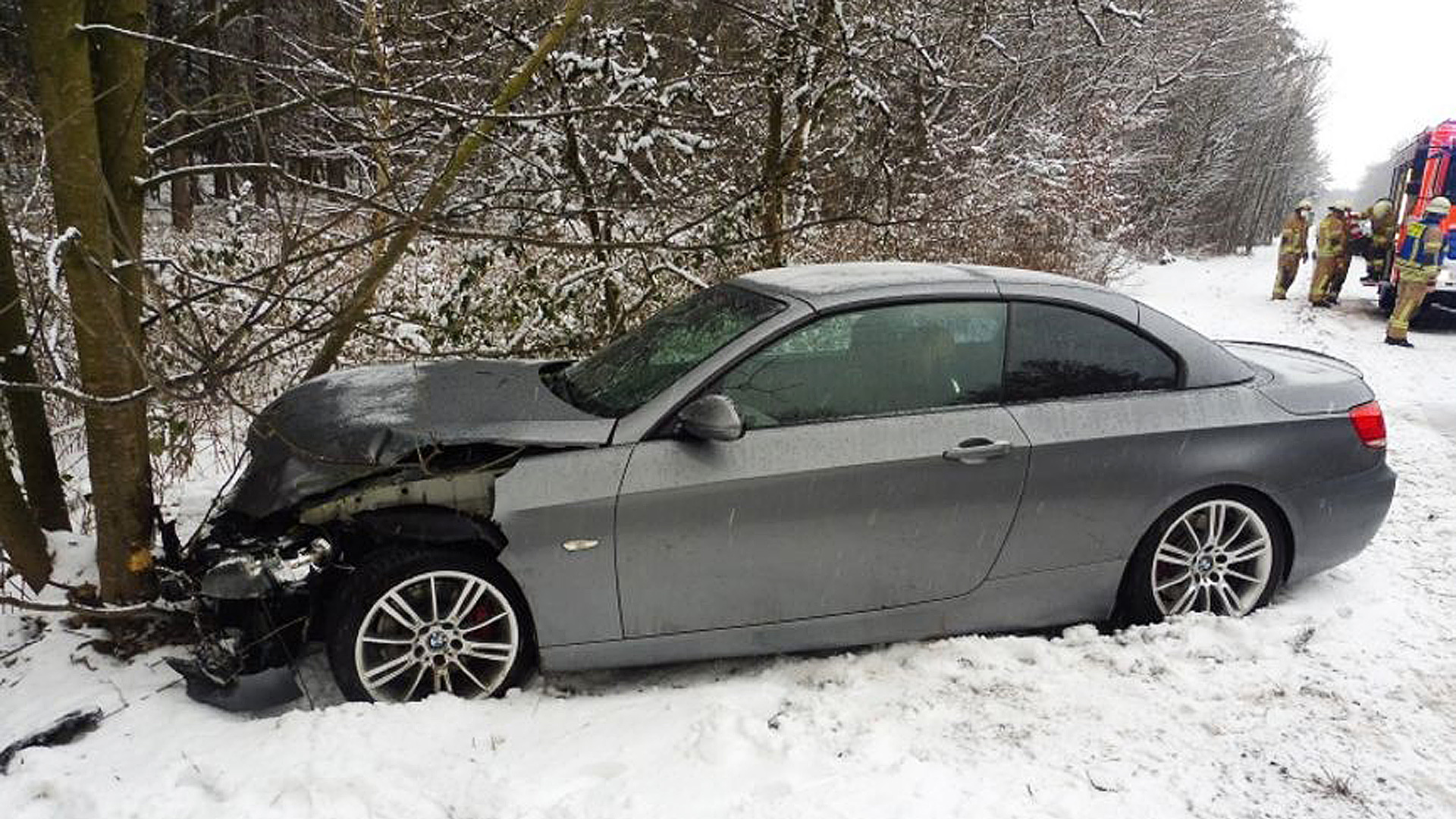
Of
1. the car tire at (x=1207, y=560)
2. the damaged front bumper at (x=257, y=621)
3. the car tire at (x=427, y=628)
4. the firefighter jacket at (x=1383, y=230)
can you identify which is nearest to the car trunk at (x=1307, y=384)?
the car tire at (x=1207, y=560)

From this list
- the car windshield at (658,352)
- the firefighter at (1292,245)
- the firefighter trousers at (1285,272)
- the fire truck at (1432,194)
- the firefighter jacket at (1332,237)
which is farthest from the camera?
the firefighter trousers at (1285,272)

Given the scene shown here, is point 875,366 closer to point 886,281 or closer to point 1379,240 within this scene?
point 886,281

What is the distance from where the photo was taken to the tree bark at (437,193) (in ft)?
11.0

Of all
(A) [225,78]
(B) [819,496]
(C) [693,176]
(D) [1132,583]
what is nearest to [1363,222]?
(C) [693,176]

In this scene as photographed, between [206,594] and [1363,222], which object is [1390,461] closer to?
[206,594]

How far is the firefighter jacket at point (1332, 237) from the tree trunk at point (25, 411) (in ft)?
55.7

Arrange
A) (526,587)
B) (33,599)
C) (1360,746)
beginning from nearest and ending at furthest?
(1360,746), (526,587), (33,599)

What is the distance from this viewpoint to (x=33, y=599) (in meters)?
3.71

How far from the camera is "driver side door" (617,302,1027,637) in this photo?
10.6 feet

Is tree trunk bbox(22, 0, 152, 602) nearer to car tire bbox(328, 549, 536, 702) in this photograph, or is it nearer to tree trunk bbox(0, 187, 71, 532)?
tree trunk bbox(0, 187, 71, 532)

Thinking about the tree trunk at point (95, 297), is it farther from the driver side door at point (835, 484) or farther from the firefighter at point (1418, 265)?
the firefighter at point (1418, 265)

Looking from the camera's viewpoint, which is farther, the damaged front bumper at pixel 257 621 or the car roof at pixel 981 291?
the car roof at pixel 981 291

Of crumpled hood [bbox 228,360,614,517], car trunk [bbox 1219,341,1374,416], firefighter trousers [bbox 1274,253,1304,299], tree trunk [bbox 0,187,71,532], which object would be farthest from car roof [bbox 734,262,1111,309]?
firefighter trousers [bbox 1274,253,1304,299]

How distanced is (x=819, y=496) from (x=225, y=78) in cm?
295
